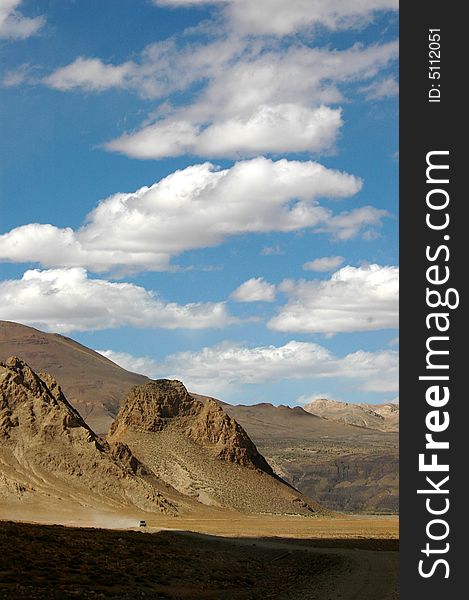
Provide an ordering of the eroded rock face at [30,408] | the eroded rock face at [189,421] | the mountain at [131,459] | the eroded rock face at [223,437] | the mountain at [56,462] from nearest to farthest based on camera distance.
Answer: the mountain at [56,462] → the mountain at [131,459] → the eroded rock face at [30,408] → the eroded rock face at [223,437] → the eroded rock face at [189,421]

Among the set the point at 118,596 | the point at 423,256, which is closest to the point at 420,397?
the point at 423,256

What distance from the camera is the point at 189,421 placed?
11144cm

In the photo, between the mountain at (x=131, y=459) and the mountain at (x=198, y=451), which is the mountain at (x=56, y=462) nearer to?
the mountain at (x=131, y=459)

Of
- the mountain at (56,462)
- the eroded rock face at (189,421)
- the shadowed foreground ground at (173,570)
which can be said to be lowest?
the shadowed foreground ground at (173,570)

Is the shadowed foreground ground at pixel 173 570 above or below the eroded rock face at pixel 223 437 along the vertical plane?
below

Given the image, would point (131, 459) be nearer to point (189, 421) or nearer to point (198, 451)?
point (198, 451)

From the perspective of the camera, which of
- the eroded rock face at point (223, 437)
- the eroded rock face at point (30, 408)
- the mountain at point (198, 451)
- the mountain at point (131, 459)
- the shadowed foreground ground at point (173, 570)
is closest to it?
the shadowed foreground ground at point (173, 570)

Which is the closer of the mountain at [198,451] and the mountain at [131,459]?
the mountain at [131,459]

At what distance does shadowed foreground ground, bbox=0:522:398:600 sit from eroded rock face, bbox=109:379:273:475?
55431 mm

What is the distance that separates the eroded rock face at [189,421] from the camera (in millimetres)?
106250

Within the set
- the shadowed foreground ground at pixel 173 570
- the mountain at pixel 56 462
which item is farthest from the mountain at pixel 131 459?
the shadowed foreground ground at pixel 173 570

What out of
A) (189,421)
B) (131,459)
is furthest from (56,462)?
(189,421)

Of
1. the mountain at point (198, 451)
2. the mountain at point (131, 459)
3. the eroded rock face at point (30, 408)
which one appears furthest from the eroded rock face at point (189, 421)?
the eroded rock face at point (30, 408)

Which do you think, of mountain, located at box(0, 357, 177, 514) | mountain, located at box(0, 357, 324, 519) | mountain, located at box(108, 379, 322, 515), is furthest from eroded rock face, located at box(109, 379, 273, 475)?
mountain, located at box(0, 357, 177, 514)
